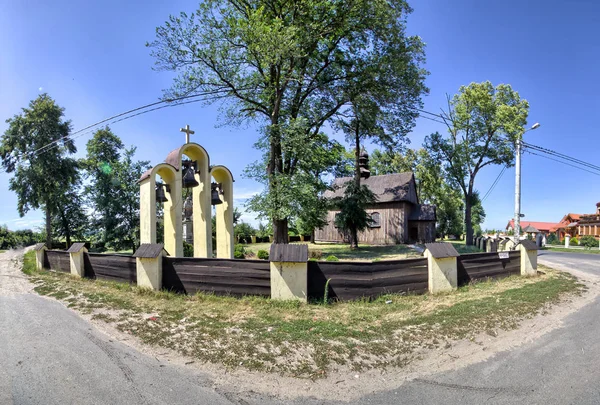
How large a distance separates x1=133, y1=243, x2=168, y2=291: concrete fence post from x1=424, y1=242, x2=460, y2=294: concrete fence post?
6.74 m

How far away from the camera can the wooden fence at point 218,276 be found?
23.0 ft

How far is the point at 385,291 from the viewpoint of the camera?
7.23m

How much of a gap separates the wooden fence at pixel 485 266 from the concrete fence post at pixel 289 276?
4510mm

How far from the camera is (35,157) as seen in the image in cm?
2872

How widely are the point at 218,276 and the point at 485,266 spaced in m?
7.80

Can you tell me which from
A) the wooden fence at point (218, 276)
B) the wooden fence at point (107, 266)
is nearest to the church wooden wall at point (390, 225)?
the wooden fence at point (107, 266)

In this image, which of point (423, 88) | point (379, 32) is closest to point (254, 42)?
point (379, 32)

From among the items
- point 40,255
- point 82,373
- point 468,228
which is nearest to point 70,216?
point 40,255

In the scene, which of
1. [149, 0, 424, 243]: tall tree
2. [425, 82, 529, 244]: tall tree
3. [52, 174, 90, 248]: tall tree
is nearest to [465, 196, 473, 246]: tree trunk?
[425, 82, 529, 244]: tall tree

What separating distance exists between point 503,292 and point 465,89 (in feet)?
96.2

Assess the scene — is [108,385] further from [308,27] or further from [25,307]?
[308,27]

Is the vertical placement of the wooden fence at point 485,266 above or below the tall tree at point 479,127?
below

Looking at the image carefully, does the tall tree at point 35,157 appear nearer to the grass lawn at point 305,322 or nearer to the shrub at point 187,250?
the shrub at point 187,250

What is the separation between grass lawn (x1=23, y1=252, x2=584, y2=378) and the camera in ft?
13.9
